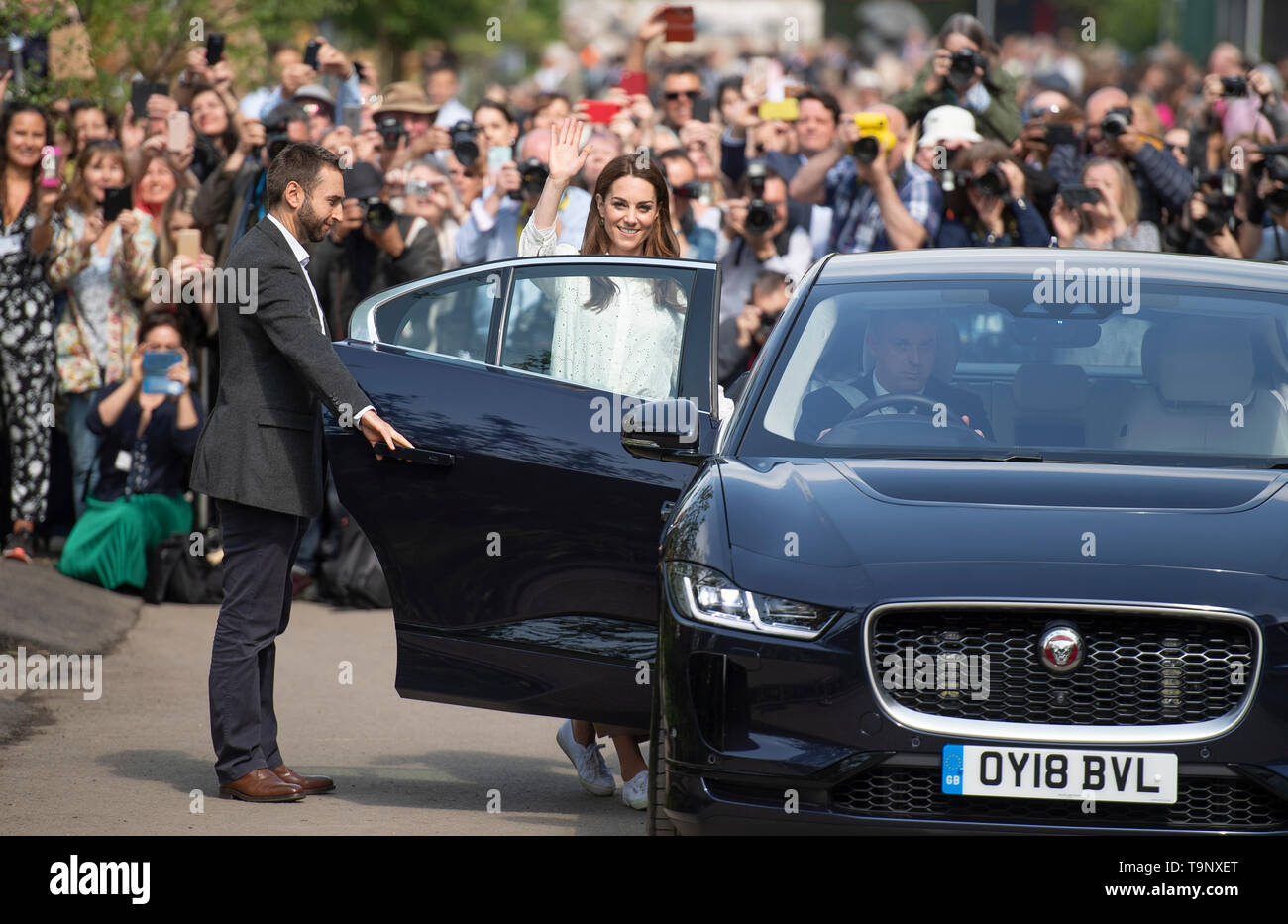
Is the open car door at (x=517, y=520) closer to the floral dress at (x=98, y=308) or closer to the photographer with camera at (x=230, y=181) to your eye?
the photographer with camera at (x=230, y=181)

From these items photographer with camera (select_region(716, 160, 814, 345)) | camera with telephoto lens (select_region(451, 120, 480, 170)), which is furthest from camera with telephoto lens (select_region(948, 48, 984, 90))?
camera with telephoto lens (select_region(451, 120, 480, 170))

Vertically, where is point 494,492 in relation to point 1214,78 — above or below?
below

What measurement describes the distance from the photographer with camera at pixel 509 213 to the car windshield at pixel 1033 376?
560 cm

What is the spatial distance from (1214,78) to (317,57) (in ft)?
19.6

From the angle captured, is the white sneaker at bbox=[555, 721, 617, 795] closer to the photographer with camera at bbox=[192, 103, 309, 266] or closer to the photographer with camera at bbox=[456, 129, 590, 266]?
the photographer with camera at bbox=[456, 129, 590, 266]

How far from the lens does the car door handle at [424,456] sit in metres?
5.95

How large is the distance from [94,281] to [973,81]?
5444mm

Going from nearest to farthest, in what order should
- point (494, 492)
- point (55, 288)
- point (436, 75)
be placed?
1. point (494, 492)
2. point (55, 288)
3. point (436, 75)

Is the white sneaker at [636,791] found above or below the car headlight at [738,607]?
below

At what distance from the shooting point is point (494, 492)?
5.91 metres

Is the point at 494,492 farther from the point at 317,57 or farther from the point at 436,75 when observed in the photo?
the point at 436,75

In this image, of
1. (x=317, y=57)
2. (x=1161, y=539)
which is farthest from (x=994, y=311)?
(x=317, y=57)

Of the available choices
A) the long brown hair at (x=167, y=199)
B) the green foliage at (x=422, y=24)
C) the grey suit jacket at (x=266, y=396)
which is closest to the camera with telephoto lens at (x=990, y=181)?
the long brown hair at (x=167, y=199)
